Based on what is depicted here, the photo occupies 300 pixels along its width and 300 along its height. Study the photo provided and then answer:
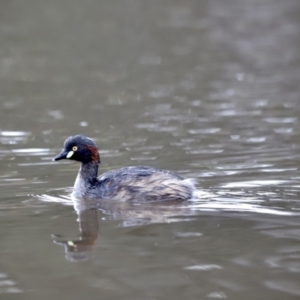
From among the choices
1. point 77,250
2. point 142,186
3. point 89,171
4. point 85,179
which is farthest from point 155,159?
point 77,250

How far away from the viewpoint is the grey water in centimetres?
648

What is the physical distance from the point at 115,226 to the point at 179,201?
1218mm

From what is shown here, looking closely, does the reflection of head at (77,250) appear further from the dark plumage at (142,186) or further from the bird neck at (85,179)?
the bird neck at (85,179)

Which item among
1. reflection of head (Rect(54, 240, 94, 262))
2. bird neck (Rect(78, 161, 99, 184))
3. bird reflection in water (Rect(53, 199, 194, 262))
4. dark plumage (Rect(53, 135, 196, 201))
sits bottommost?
reflection of head (Rect(54, 240, 94, 262))

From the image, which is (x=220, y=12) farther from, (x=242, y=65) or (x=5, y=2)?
(x=242, y=65)

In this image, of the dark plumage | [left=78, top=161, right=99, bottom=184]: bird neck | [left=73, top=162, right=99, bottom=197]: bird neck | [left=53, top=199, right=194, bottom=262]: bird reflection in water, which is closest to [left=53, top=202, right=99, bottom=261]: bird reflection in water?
[left=53, top=199, right=194, bottom=262]: bird reflection in water

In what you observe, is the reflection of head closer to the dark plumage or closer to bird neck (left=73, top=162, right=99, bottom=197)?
the dark plumage

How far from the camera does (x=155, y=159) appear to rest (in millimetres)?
11367

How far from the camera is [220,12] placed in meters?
34.3

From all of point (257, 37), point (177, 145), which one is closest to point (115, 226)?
point (177, 145)

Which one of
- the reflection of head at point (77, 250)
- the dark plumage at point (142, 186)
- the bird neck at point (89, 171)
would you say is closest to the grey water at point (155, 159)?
the reflection of head at point (77, 250)

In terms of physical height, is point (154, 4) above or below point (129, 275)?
above

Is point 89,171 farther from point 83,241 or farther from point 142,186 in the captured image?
point 83,241

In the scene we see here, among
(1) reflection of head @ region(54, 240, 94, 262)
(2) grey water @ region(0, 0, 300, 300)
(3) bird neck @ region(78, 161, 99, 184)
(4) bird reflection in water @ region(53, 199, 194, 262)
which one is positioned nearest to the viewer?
(2) grey water @ region(0, 0, 300, 300)
